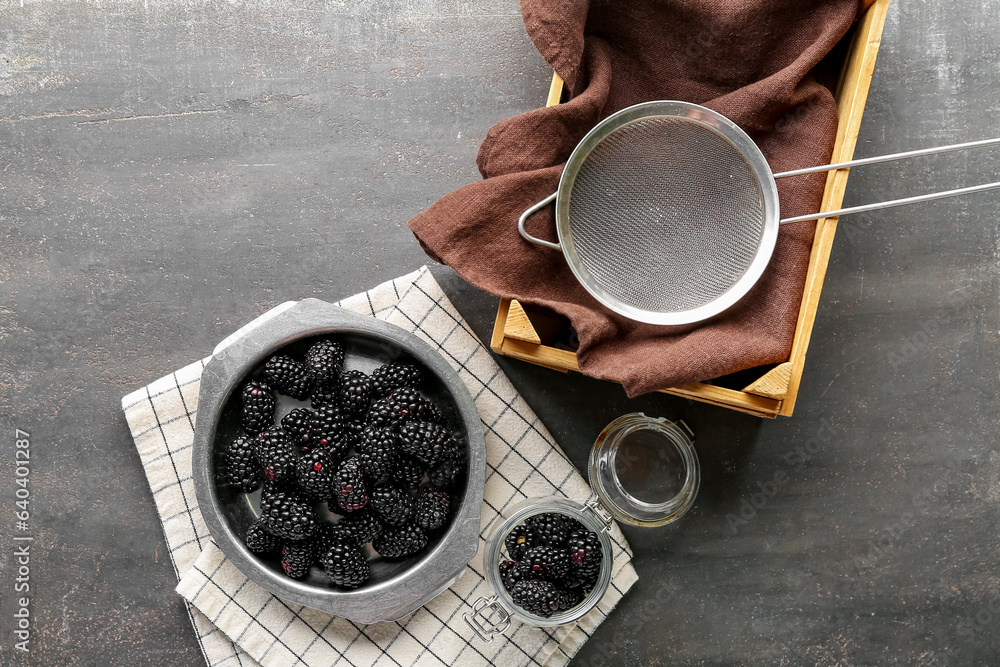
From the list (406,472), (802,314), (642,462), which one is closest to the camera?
(802,314)

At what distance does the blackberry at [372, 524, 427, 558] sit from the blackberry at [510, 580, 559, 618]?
17cm


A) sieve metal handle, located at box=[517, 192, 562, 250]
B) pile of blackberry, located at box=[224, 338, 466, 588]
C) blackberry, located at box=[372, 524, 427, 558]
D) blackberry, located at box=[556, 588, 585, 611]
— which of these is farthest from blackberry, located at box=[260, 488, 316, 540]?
sieve metal handle, located at box=[517, 192, 562, 250]

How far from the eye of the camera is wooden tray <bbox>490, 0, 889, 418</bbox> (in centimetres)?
88

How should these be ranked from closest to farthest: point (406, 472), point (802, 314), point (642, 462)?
point (802, 314)
point (406, 472)
point (642, 462)

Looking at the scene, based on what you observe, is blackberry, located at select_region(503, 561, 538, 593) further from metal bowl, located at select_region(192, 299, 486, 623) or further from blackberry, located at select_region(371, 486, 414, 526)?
blackberry, located at select_region(371, 486, 414, 526)

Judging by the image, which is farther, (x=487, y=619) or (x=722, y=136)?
(x=487, y=619)

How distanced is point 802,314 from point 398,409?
60 centimetres

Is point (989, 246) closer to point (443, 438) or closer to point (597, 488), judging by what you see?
point (597, 488)

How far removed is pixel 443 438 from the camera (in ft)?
3.12

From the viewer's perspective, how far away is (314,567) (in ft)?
3.35

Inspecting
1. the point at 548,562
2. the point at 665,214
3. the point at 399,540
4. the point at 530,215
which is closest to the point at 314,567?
the point at 399,540

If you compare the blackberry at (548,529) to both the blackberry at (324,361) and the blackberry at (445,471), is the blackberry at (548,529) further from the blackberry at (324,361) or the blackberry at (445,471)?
the blackberry at (324,361)

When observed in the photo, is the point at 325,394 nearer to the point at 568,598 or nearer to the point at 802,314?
the point at 568,598

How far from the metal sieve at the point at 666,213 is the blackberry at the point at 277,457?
486 millimetres
